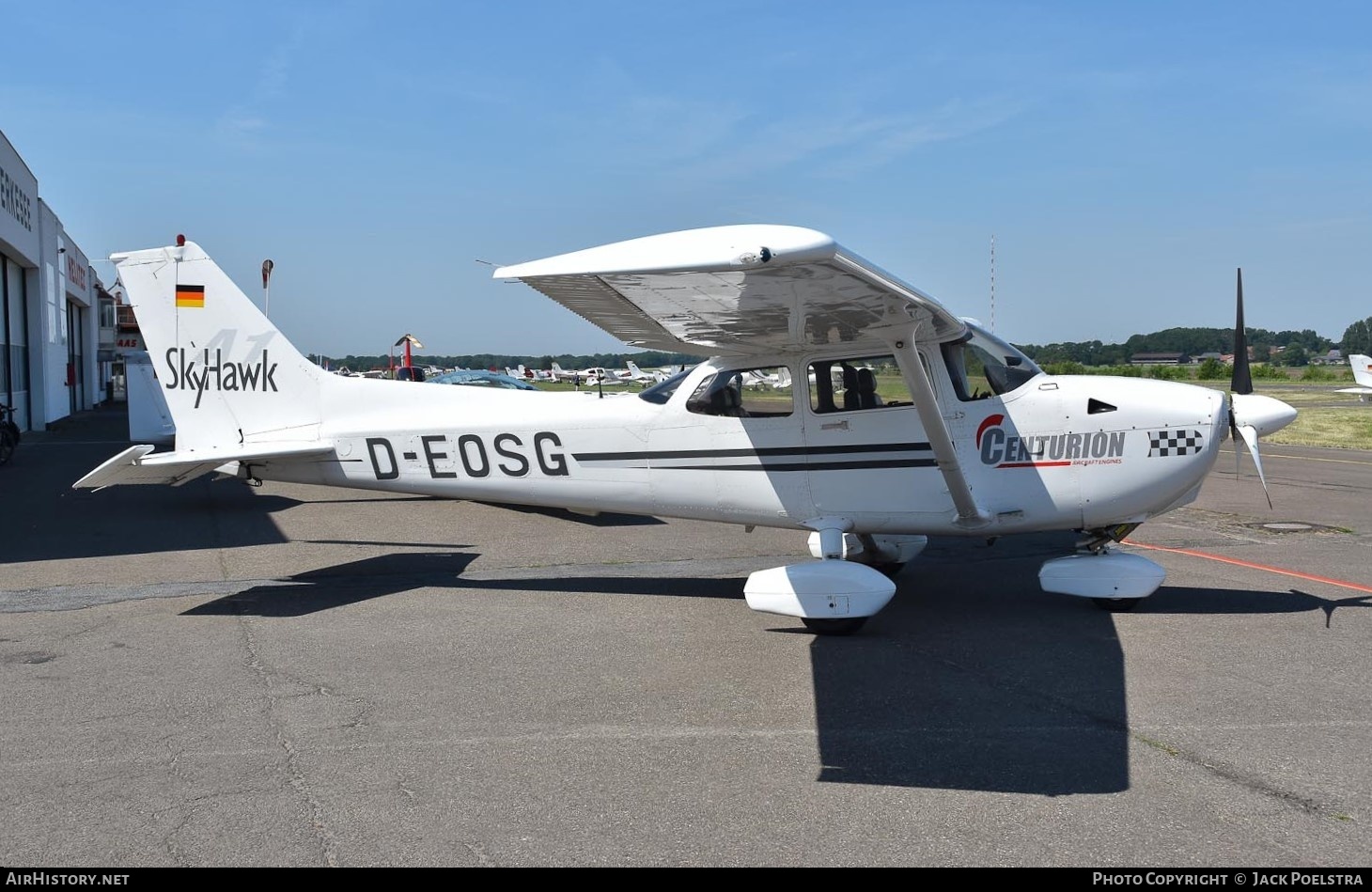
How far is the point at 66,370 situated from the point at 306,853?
43270mm

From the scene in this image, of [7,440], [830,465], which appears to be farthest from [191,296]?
[7,440]

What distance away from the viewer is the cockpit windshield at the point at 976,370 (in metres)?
7.63

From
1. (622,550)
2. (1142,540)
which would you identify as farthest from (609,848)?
(1142,540)

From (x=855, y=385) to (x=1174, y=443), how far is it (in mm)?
2211

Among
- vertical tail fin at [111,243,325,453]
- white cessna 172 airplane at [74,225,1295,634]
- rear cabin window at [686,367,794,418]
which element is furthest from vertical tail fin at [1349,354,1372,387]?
vertical tail fin at [111,243,325,453]

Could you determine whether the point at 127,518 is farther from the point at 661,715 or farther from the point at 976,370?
the point at 976,370

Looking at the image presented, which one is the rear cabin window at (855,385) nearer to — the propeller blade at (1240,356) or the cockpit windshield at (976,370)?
the cockpit windshield at (976,370)

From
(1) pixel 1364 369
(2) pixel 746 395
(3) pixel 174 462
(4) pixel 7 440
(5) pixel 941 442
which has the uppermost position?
(1) pixel 1364 369

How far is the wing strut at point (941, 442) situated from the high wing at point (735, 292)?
0.94ft

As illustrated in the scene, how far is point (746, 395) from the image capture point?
26.5ft

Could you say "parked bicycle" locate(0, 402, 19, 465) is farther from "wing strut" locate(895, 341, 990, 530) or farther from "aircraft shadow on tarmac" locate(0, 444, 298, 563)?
"wing strut" locate(895, 341, 990, 530)

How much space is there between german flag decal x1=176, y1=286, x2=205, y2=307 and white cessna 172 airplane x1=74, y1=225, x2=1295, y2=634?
1 centimetres

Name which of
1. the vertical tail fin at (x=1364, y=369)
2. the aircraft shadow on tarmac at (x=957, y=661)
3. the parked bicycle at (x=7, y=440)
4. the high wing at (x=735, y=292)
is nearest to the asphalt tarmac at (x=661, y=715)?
the aircraft shadow on tarmac at (x=957, y=661)

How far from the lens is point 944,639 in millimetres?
6906
